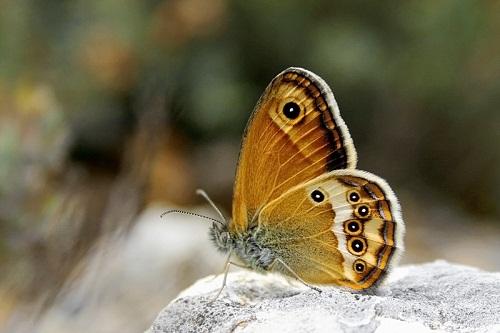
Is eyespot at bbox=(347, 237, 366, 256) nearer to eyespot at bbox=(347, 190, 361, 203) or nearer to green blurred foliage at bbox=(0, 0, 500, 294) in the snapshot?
eyespot at bbox=(347, 190, 361, 203)

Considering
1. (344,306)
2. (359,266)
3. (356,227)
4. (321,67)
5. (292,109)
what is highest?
(321,67)

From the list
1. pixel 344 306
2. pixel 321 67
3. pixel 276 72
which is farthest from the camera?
pixel 276 72

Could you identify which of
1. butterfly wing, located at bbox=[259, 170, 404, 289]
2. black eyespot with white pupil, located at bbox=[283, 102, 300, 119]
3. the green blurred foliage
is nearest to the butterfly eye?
butterfly wing, located at bbox=[259, 170, 404, 289]

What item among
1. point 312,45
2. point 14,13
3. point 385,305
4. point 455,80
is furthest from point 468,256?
point 385,305

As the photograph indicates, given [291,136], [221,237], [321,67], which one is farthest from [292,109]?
[321,67]

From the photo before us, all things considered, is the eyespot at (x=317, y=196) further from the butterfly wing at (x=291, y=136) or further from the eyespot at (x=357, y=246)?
the eyespot at (x=357, y=246)

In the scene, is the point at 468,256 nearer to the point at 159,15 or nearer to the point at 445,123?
the point at 445,123

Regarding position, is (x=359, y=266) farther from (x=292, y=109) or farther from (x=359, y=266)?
(x=292, y=109)

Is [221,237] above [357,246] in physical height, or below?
above
